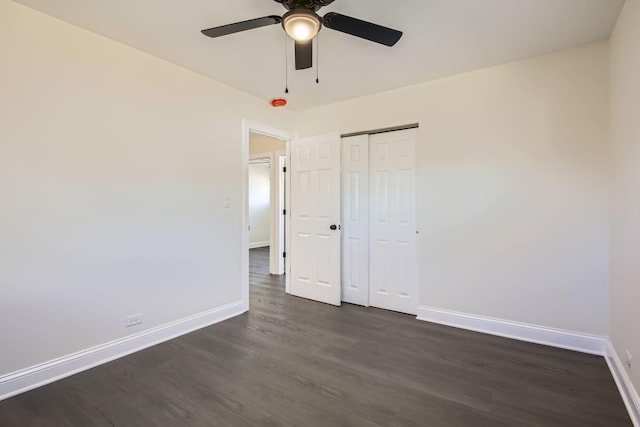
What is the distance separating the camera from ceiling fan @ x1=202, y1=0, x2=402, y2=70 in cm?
173

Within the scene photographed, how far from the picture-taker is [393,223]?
12.0 feet


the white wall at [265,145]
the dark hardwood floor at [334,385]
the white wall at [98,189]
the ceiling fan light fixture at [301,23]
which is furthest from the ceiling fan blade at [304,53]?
the white wall at [265,145]

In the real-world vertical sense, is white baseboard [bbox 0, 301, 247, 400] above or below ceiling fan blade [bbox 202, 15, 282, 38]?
below

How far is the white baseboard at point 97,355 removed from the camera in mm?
2047

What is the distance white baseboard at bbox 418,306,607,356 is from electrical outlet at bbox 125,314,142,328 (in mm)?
2749

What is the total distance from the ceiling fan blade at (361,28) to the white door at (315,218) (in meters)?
1.94

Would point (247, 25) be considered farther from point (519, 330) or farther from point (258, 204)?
point (258, 204)

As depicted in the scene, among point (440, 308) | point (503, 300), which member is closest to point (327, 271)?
point (440, 308)

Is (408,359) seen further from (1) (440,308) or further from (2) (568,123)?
(2) (568,123)

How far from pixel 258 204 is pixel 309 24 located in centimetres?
742

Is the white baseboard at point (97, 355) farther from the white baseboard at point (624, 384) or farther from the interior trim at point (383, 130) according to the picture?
the white baseboard at point (624, 384)

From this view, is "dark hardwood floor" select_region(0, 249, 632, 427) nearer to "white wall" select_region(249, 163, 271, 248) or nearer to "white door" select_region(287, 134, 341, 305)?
"white door" select_region(287, 134, 341, 305)

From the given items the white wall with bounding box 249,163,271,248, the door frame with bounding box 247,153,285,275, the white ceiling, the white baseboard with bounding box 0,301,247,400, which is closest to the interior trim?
the white ceiling

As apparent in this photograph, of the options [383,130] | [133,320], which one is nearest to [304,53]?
[383,130]
